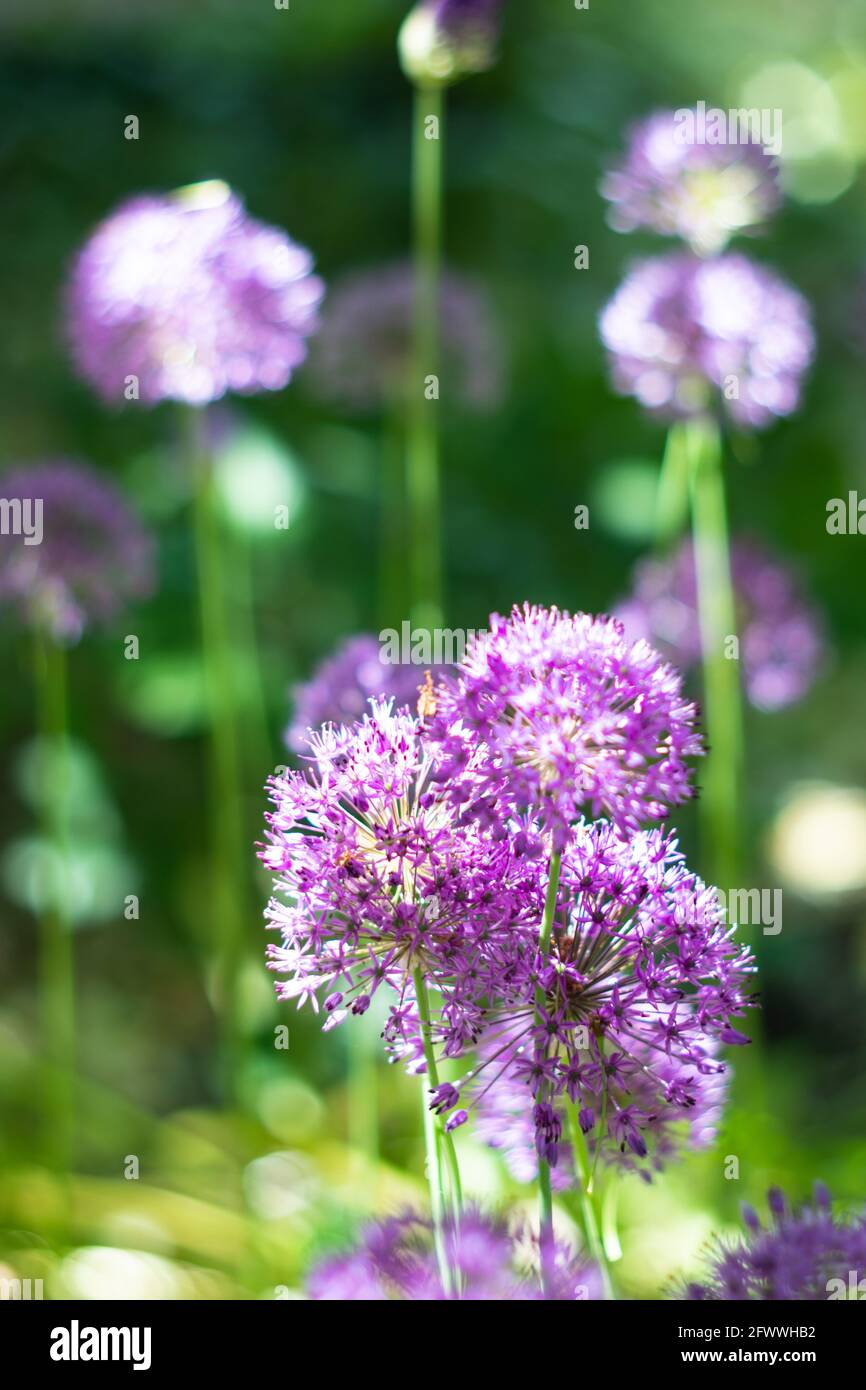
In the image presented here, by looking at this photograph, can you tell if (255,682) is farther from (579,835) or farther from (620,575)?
(579,835)

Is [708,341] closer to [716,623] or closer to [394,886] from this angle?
[716,623]

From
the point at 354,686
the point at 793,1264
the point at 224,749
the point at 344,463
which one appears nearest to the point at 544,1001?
the point at 793,1264

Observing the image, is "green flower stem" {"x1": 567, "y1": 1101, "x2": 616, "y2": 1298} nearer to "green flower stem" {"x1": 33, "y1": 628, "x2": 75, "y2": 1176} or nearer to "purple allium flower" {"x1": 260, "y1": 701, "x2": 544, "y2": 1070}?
"purple allium flower" {"x1": 260, "y1": 701, "x2": 544, "y2": 1070}

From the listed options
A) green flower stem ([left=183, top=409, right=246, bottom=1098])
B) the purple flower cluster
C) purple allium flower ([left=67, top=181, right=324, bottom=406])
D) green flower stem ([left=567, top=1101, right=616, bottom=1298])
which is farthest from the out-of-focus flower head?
green flower stem ([left=567, top=1101, right=616, bottom=1298])

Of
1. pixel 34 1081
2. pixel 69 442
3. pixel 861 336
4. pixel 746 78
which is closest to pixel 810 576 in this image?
pixel 861 336

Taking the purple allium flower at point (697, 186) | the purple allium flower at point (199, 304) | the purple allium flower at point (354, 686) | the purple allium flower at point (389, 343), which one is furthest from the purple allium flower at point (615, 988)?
the purple allium flower at point (389, 343)
